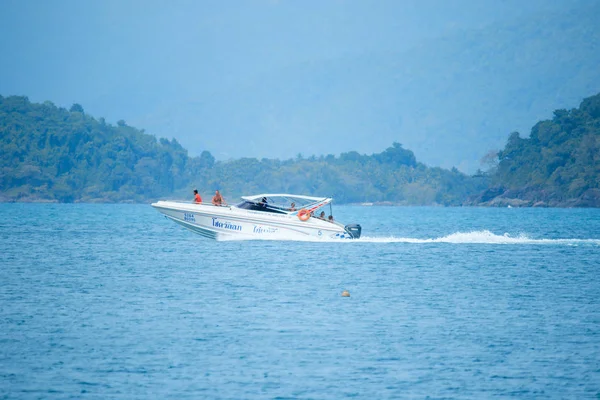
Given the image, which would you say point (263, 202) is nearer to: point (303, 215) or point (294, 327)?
point (303, 215)

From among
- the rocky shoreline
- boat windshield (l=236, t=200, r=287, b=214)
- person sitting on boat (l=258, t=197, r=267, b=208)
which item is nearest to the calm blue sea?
boat windshield (l=236, t=200, r=287, b=214)

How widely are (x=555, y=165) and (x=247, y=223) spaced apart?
444 feet

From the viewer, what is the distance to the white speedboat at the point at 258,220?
4566 cm

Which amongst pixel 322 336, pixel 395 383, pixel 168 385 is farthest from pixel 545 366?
pixel 168 385

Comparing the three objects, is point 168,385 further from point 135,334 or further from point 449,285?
point 449,285

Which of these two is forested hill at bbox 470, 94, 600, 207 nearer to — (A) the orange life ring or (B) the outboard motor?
(B) the outboard motor

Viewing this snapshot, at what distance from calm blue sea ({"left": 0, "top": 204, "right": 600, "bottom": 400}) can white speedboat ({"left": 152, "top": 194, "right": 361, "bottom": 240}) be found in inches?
122

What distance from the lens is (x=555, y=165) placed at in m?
173

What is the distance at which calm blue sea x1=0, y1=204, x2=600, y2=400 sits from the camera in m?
18.9

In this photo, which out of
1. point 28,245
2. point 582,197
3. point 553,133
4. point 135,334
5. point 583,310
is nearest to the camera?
point 135,334

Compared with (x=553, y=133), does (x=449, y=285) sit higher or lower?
lower

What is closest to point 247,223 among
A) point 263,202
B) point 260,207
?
point 260,207

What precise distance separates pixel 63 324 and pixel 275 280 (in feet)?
34.4

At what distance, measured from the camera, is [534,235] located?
A: 64875 mm
